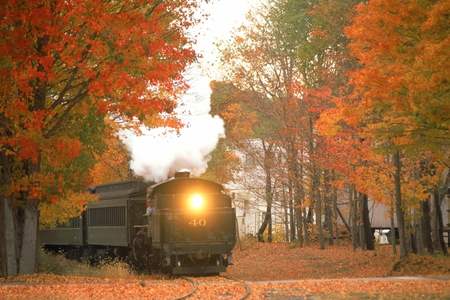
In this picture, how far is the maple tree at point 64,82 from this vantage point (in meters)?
17.1

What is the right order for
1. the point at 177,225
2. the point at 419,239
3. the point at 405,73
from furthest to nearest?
Answer: 1. the point at 419,239
2. the point at 177,225
3. the point at 405,73

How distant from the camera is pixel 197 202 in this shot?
22.4 m

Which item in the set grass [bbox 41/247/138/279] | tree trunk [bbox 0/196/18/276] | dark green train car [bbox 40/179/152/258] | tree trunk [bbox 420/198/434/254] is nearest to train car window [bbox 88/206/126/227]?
dark green train car [bbox 40/179/152/258]

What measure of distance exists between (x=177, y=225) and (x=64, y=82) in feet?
17.3

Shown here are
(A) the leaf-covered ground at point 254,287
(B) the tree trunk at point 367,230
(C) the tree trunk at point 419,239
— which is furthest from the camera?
(B) the tree trunk at point 367,230

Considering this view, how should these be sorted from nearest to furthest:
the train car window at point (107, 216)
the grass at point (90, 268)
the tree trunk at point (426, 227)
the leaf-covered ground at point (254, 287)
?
the leaf-covered ground at point (254, 287) → the grass at point (90, 268) → the train car window at point (107, 216) → the tree trunk at point (426, 227)

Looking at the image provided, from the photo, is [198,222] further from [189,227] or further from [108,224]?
[108,224]

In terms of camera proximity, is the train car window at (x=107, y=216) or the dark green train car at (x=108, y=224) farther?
the train car window at (x=107, y=216)

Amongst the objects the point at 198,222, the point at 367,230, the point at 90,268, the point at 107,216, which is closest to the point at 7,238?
the point at 198,222

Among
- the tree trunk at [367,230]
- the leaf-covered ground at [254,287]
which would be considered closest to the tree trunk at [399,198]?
the leaf-covered ground at [254,287]

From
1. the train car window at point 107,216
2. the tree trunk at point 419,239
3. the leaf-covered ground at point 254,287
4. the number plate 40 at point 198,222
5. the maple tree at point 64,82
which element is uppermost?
the maple tree at point 64,82

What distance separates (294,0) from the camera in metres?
35.8

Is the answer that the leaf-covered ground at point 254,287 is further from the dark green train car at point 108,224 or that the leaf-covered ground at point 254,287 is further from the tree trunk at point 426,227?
the tree trunk at point 426,227

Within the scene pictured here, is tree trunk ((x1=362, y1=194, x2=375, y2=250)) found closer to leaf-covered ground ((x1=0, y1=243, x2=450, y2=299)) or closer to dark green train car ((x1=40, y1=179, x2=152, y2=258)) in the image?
leaf-covered ground ((x1=0, y1=243, x2=450, y2=299))
